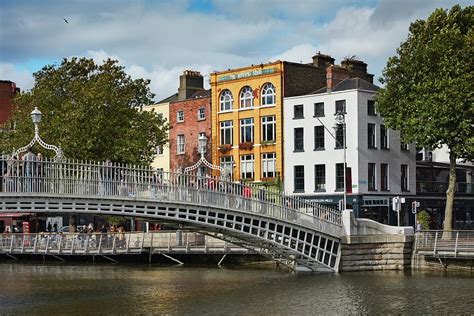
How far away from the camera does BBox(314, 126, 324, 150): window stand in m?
61.7

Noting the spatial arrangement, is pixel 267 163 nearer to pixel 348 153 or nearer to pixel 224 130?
pixel 224 130

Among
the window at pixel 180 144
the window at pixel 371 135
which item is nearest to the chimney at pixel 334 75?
the window at pixel 371 135

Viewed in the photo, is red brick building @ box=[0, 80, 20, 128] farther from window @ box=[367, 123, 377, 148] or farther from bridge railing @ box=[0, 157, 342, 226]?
bridge railing @ box=[0, 157, 342, 226]

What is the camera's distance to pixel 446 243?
138 feet

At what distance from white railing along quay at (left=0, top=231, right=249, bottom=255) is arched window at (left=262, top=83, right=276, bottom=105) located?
16872 millimetres

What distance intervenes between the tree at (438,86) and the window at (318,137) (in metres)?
9.34

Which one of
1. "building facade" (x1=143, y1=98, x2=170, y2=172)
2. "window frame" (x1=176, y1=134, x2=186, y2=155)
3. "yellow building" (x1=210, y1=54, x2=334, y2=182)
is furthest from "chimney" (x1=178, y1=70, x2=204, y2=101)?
"yellow building" (x1=210, y1=54, x2=334, y2=182)

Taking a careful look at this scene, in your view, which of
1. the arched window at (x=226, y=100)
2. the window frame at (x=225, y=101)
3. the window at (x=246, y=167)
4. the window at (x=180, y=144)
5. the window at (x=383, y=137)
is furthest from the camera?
the window at (x=180, y=144)

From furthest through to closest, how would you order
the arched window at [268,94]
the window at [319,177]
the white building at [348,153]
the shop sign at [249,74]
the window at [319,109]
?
the shop sign at [249,74] → the arched window at [268,94] → the window at [319,109] → the window at [319,177] → the white building at [348,153]

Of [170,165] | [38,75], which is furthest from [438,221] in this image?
[38,75]

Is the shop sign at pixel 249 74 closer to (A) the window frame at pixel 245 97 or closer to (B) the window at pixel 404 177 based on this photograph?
(A) the window frame at pixel 245 97

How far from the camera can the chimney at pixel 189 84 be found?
72562 mm

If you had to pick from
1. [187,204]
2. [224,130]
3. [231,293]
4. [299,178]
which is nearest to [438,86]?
[299,178]

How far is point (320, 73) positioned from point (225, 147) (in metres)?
8.59
